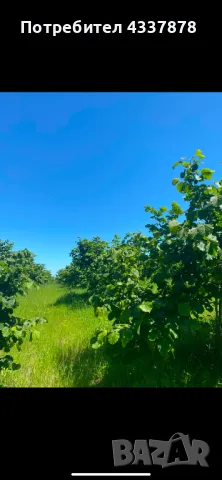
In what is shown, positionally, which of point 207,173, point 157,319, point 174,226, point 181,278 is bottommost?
point 157,319

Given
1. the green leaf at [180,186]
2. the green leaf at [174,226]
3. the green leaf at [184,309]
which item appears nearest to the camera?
the green leaf at [184,309]

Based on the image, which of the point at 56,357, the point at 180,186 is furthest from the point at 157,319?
the point at 56,357

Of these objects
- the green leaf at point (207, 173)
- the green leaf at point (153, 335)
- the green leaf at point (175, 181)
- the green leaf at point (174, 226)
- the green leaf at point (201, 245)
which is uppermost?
the green leaf at point (175, 181)

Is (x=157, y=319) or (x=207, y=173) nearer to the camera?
(x=157, y=319)

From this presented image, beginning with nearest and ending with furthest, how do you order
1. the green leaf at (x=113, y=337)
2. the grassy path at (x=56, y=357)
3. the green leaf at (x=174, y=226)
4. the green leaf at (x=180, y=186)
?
1. the green leaf at (x=113, y=337)
2. the green leaf at (x=174, y=226)
3. the green leaf at (x=180, y=186)
4. the grassy path at (x=56, y=357)

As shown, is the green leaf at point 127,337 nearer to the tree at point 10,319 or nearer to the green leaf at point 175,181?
the tree at point 10,319

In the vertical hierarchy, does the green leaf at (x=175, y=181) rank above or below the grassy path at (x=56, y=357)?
above

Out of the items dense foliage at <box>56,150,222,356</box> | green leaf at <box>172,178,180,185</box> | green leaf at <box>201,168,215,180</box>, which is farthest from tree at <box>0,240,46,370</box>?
green leaf at <box>201,168,215,180</box>

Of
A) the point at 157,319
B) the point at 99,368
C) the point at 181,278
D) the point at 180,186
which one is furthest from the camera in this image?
the point at 99,368

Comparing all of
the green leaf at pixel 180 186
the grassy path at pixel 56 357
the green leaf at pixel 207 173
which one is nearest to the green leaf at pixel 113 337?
the grassy path at pixel 56 357

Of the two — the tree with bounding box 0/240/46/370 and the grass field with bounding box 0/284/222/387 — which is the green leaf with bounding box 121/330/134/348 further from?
the tree with bounding box 0/240/46/370

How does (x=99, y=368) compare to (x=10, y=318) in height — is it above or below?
below

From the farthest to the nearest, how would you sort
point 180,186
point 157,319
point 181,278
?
point 180,186 < point 181,278 < point 157,319

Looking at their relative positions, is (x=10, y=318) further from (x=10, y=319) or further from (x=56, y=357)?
(x=56, y=357)
